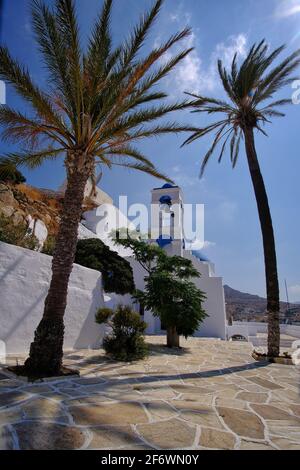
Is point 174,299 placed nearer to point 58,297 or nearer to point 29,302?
point 29,302

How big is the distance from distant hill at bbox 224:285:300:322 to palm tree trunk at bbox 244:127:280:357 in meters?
34.6

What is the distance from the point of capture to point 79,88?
6418mm

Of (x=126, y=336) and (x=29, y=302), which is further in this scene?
(x=126, y=336)

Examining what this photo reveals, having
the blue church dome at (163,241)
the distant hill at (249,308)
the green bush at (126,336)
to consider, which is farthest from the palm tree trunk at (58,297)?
the distant hill at (249,308)

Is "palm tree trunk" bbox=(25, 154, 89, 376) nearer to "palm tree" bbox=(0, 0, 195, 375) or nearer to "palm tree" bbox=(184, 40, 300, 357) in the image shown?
"palm tree" bbox=(0, 0, 195, 375)

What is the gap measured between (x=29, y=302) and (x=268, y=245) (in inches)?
310

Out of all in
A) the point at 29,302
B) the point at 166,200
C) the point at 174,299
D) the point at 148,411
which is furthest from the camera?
the point at 166,200

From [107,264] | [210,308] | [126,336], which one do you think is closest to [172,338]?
[126,336]

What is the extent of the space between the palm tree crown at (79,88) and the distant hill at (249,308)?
4040 centimetres

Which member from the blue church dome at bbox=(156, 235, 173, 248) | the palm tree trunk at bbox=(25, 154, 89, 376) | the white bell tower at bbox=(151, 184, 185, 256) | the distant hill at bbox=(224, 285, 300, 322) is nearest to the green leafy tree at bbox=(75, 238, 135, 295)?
the palm tree trunk at bbox=(25, 154, 89, 376)

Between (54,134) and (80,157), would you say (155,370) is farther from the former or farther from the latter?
(54,134)

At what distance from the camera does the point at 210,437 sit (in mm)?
3342
